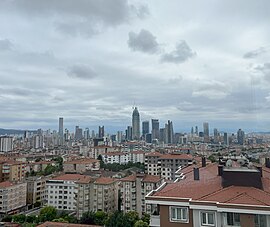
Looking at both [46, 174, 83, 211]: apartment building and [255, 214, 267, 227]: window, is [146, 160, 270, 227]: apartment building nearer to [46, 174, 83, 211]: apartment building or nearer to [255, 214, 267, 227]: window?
[255, 214, 267, 227]: window

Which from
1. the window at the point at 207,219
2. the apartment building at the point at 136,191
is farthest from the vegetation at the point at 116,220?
the window at the point at 207,219

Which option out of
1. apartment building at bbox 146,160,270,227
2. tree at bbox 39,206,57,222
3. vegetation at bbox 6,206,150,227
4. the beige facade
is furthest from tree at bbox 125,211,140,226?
apartment building at bbox 146,160,270,227

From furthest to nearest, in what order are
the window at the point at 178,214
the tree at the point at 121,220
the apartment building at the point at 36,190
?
the apartment building at the point at 36,190
the tree at the point at 121,220
the window at the point at 178,214

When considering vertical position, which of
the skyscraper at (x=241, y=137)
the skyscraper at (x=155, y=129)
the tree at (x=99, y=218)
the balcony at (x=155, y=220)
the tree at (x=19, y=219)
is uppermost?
the skyscraper at (x=155, y=129)

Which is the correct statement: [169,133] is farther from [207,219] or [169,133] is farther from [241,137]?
[207,219]

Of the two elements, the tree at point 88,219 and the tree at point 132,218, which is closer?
the tree at point 132,218

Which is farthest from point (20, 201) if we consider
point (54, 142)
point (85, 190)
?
point (54, 142)

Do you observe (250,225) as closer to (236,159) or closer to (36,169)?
(236,159)

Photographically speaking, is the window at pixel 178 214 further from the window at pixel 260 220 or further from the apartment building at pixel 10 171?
the apartment building at pixel 10 171
